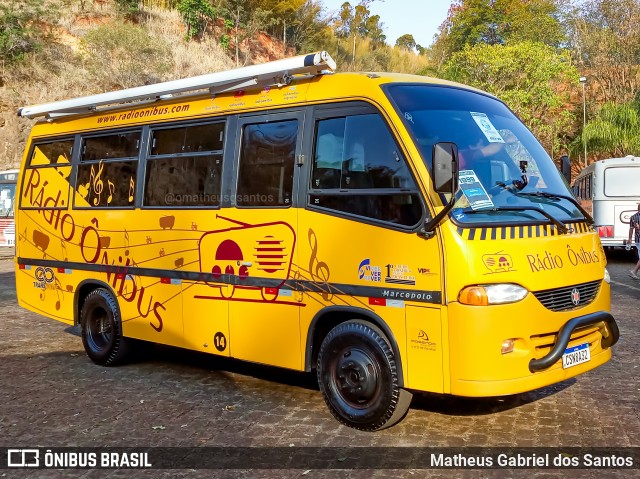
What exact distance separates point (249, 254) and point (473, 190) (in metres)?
2.30

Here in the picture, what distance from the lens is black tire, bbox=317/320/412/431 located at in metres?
5.50

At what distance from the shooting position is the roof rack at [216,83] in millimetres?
6219

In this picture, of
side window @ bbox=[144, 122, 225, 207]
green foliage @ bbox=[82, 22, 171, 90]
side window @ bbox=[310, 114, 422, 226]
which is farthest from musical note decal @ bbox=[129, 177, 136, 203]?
green foliage @ bbox=[82, 22, 171, 90]

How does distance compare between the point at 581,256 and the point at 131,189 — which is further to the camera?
the point at 131,189

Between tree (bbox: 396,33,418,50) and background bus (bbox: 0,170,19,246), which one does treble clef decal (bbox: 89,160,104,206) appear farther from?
tree (bbox: 396,33,418,50)

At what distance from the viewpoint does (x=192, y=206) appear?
7305 mm

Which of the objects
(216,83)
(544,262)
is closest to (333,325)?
(544,262)

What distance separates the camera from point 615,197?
65.9ft

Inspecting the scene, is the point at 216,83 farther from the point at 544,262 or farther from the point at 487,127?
the point at 544,262

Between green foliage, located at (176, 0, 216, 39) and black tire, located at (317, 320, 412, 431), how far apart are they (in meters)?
52.6

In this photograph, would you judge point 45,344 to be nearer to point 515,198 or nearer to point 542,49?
point 515,198

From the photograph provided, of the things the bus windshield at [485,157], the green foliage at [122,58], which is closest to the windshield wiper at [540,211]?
the bus windshield at [485,157]

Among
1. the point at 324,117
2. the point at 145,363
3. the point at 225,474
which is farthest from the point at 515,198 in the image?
the point at 145,363

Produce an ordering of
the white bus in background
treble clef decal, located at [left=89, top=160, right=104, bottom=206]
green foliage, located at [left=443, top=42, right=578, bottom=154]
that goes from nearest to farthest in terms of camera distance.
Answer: treble clef decal, located at [left=89, top=160, right=104, bottom=206]
the white bus in background
green foliage, located at [left=443, top=42, right=578, bottom=154]
